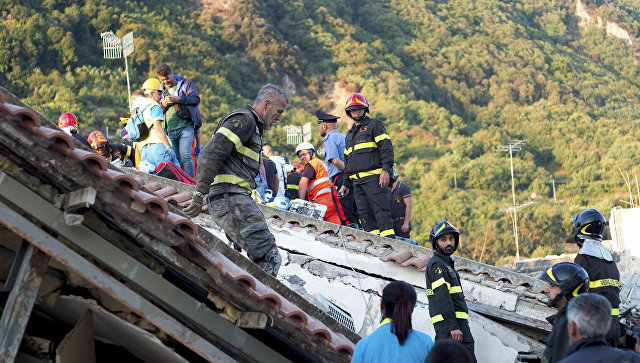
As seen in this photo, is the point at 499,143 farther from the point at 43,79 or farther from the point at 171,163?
the point at 171,163

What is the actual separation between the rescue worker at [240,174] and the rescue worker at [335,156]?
12.8ft

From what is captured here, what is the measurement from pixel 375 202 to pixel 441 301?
128 inches

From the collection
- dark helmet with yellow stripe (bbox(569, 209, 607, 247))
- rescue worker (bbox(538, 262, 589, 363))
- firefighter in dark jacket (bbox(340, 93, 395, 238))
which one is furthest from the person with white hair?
firefighter in dark jacket (bbox(340, 93, 395, 238))

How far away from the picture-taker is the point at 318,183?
421 inches

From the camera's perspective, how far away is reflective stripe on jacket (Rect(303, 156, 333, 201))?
10.6 meters

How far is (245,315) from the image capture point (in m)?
4.79

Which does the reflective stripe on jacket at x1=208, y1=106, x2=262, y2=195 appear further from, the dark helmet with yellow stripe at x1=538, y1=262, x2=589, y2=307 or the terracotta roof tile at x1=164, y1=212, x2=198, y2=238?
the dark helmet with yellow stripe at x1=538, y1=262, x2=589, y2=307

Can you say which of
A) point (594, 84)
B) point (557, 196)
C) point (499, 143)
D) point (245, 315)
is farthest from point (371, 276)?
point (594, 84)

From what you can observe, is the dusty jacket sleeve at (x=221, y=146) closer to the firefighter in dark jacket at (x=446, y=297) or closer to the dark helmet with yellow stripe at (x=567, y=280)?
the firefighter in dark jacket at (x=446, y=297)

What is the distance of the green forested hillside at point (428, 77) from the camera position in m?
46.0

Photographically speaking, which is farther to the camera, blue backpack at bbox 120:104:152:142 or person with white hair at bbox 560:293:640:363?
blue backpack at bbox 120:104:152:142

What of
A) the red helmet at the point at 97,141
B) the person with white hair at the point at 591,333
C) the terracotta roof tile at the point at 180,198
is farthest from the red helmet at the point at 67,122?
the person with white hair at the point at 591,333

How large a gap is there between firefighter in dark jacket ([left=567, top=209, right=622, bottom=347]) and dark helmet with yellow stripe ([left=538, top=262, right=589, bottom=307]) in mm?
910

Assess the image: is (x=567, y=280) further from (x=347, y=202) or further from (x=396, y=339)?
(x=347, y=202)
